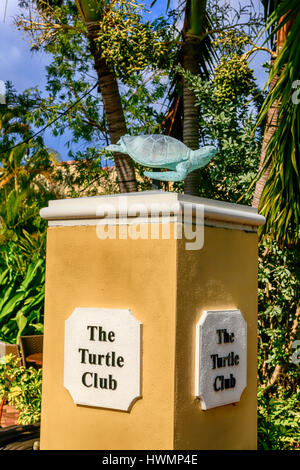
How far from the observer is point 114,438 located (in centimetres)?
272

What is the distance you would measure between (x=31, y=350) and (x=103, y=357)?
3646mm

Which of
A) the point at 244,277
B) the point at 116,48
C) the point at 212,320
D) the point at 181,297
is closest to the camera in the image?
the point at 181,297

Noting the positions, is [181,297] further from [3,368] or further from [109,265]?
[3,368]

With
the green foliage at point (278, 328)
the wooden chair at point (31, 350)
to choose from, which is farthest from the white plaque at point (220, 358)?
the wooden chair at point (31, 350)

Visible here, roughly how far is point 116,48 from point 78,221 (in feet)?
9.67

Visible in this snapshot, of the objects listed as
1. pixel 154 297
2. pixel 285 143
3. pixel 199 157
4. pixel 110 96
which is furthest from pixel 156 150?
pixel 110 96

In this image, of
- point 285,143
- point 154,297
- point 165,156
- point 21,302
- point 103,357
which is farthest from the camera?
point 21,302

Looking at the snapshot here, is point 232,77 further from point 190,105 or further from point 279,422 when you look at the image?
point 279,422

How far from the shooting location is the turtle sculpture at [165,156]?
318 centimetres

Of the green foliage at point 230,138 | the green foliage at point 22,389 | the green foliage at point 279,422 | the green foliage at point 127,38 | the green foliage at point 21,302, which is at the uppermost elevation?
the green foliage at point 127,38

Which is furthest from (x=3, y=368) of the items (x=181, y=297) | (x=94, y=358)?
(x=181, y=297)

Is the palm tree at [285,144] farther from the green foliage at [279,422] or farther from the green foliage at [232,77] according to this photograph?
the green foliage at [279,422]

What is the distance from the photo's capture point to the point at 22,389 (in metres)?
4.94

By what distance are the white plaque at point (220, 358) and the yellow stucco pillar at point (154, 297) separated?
3 centimetres
